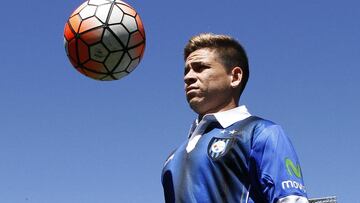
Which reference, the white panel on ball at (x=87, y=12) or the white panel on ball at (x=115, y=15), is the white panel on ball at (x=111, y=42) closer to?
the white panel on ball at (x=115, y=15)

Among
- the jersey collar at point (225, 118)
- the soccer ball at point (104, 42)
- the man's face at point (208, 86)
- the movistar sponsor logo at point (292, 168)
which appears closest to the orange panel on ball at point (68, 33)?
the soccer ball at point (104, 42)

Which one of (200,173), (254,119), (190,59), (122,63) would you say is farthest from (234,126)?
(122,63)

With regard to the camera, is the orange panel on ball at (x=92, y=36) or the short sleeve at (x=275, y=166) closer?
the short sleeve at (x=275, y=166)

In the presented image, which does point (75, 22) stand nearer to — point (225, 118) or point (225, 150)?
point (225, 118)

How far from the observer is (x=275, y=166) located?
12.2 ft

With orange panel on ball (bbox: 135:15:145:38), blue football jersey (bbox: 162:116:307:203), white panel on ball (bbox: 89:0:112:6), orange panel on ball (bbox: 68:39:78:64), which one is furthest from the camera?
white panel on ball (bbox: 89:0:112:6)

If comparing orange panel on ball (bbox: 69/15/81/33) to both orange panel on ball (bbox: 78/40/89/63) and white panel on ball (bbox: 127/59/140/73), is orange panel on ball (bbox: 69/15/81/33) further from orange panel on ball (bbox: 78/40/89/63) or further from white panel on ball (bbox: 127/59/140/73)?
white panel on ball (bbox: 127/59/140/73)

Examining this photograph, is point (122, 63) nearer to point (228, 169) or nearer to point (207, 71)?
point (207, 71)

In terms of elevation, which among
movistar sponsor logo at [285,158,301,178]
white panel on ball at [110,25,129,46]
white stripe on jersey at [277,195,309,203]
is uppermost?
white panel on ball at [110,25,129,46]

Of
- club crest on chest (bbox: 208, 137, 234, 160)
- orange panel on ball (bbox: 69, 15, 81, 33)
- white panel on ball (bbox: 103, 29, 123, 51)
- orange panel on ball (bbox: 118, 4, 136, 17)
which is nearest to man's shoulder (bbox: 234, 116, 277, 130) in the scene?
club crest on chest (bbox: 208, 137, 234, 160)

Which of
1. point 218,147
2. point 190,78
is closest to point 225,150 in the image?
point 218,147

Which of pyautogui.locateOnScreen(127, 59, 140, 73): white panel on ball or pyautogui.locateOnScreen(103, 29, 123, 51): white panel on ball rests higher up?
pyautogui.locateOnScreen(103, 29, 123, 51): white panel on ball

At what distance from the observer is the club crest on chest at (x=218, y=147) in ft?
12.7

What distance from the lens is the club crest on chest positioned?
3883 millimetres
